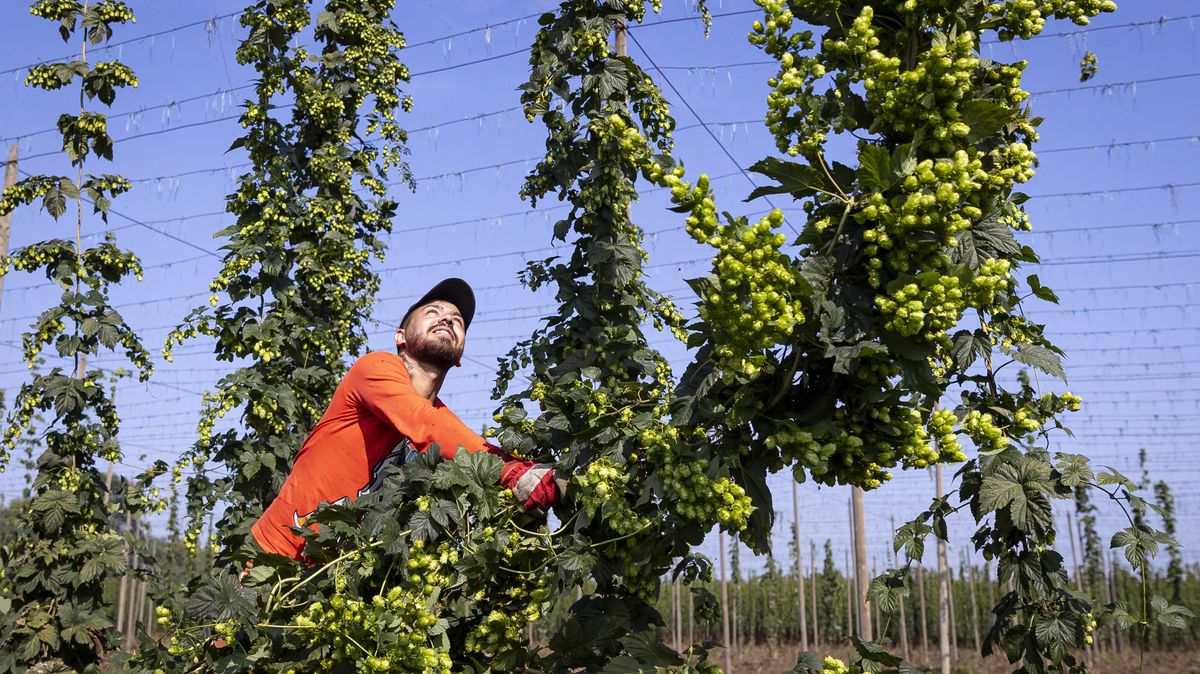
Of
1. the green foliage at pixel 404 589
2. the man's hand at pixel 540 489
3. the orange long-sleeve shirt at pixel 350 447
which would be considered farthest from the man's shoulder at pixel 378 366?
the man's hand at pixel 540 489

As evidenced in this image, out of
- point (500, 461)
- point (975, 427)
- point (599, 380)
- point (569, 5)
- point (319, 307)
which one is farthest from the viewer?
point (319, 307)

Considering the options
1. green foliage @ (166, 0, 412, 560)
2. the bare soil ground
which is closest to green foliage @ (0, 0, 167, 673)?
green foliage @ (166, 0, 412, 560)

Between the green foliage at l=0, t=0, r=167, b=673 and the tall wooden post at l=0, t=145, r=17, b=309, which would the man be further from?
the tall wooden post at l=0, t=145, r=17, b=309

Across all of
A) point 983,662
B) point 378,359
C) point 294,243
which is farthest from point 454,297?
point 983,662

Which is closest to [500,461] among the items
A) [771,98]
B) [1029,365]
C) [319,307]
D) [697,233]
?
[697,233]

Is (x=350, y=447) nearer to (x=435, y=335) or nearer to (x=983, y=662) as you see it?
(x=435, y=335)

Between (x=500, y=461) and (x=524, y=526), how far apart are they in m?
0.19

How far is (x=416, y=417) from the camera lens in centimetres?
275

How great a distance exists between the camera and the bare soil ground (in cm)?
2061

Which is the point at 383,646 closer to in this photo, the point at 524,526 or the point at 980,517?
the point at 524,526

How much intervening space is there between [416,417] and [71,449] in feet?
16.8

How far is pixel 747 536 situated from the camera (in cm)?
214

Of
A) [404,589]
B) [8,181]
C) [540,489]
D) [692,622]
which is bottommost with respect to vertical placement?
[692,622]

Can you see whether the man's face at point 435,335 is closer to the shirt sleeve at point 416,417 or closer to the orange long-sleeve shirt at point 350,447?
the orange long-sleeve shirt at point 350,447
